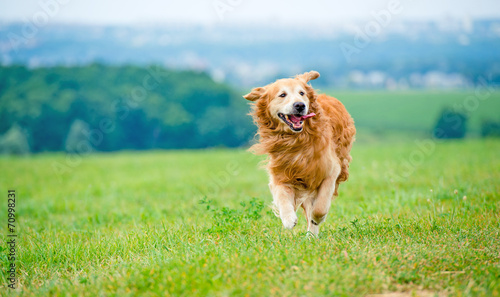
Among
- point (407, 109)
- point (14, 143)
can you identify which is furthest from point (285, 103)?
point (407, 109)

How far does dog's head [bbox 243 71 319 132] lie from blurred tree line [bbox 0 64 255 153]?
33.8 meters

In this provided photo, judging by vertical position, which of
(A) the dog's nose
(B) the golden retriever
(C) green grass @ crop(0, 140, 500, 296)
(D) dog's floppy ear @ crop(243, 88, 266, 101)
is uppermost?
(D) dog's floppy ear @ crop(243, 88, 266, 101)

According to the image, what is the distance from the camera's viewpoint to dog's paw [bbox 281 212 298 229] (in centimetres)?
466

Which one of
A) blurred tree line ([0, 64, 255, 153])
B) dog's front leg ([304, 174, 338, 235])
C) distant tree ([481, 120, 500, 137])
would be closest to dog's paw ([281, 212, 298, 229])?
dog's front leg ([304, 174, 338, 235])

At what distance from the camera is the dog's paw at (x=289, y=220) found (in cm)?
466

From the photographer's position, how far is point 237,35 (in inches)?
2749

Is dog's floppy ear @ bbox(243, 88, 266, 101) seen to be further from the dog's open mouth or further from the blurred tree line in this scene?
the blurred tree line

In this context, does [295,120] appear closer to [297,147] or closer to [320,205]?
[297,147]

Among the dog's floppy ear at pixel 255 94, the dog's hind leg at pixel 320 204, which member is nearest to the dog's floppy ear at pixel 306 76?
the dog's floppy ear at pixel 255 94

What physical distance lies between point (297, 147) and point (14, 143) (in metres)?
35.3

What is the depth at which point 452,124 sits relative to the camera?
3338 cm

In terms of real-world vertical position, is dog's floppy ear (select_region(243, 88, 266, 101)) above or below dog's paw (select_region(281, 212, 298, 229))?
above

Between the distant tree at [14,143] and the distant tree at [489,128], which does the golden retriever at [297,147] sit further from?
the distant tree at [14,143]

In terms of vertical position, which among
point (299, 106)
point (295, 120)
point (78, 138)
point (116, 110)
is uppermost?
point (299, 106)
